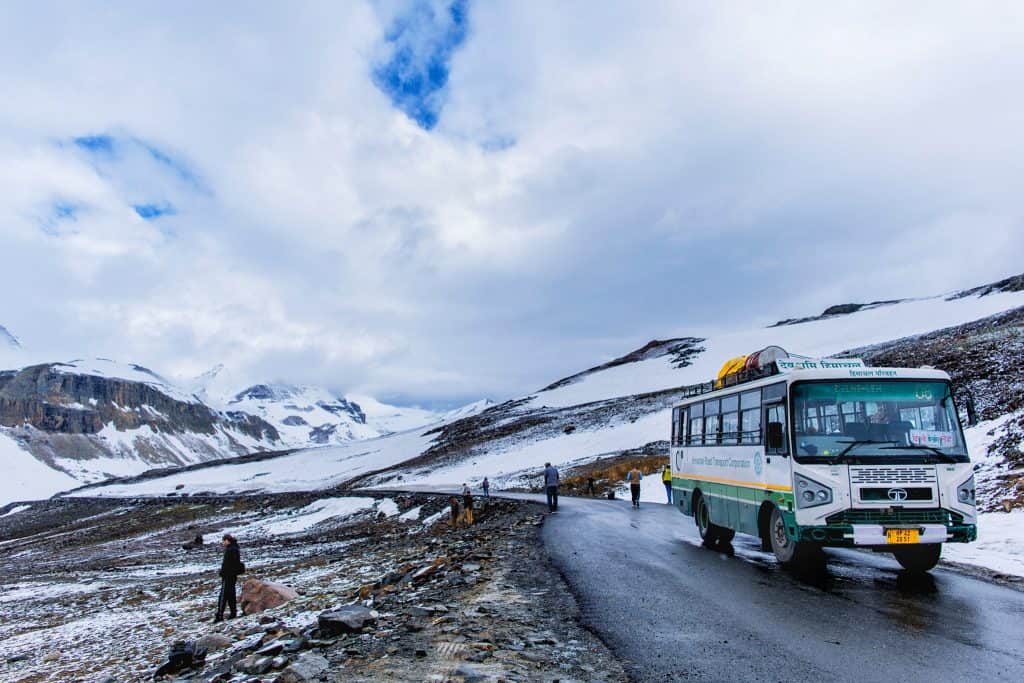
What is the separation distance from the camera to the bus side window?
37.8ft

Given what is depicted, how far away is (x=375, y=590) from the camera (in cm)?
1370

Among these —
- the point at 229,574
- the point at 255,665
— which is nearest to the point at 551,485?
the point at 229,574

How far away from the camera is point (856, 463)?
423 inches

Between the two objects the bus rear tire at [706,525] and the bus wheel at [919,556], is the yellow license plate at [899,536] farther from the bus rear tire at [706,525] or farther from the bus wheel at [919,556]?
the bus rear tire at [706,525]

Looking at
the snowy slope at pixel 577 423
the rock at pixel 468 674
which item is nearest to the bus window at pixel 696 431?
the rock at pixel 468 674

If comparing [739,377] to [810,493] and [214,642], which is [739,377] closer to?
[810,493]

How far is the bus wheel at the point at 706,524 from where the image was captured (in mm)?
15947

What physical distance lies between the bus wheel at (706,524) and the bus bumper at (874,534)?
5143mm

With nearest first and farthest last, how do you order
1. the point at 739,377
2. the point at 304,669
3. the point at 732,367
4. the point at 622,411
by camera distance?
the point at 304,669 < the point at 739,377 < the point at 732,367 < the point at 622,411

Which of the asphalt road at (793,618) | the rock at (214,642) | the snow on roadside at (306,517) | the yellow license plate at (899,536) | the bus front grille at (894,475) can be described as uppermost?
the bus front grille at (894,475)

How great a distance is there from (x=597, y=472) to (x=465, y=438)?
5108cm

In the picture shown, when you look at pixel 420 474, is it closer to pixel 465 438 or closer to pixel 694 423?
pixel 465 438

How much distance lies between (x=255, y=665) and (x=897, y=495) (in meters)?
9.60

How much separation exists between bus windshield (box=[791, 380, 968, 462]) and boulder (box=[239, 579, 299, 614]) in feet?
40.6
